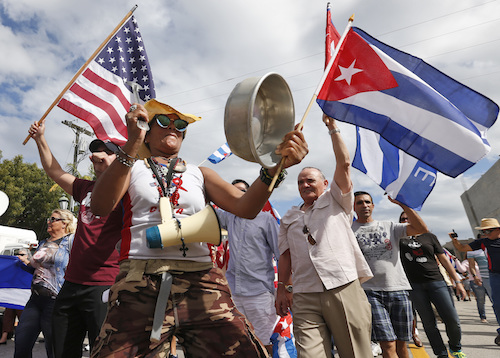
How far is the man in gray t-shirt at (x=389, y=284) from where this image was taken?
14.0 feet

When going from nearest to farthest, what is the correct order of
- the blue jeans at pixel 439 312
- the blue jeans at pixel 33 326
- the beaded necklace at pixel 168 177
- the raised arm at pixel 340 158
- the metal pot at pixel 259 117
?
the metal pot at pixel 259 117 → the beaded necklace at pixel 168 177 → the raised arm at pixel 340 158 → the blue jeans at pixel 33 326 → the blue jeans at pixel 439 312

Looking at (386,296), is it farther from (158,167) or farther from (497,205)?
(497,205)

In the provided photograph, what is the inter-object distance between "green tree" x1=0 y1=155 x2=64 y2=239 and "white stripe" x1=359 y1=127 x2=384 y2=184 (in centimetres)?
2573

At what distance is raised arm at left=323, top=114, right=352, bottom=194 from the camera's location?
351cm

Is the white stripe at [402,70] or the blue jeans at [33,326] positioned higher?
the white stripe at [402,70]

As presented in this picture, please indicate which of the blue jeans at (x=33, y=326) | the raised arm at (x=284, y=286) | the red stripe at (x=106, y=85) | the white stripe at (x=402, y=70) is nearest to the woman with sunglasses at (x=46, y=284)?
the blue jeans at (x=33, y=326)

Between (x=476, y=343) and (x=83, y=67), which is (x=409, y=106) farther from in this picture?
(x=476, y=343)

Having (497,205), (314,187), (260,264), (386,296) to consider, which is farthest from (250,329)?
(497,205)

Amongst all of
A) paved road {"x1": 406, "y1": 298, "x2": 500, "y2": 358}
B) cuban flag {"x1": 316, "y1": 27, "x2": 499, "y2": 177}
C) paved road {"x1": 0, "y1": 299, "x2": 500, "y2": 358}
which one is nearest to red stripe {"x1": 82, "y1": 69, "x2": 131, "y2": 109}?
cuban flag {"x1": 316, "y1": 27, "x2": 499, "y2": 177}

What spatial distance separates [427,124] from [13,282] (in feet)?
21.9

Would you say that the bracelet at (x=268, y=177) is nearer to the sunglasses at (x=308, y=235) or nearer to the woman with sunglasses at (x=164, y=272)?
the woman with sunglasses at (x=164, y=272)

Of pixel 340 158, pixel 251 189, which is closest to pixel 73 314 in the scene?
pixel 251 189

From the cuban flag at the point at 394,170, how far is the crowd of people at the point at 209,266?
0.17 metres

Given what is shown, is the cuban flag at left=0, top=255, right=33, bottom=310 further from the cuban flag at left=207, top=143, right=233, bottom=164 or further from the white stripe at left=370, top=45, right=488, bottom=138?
the white stripe at left=370, top=45, right=488, bottom=138
